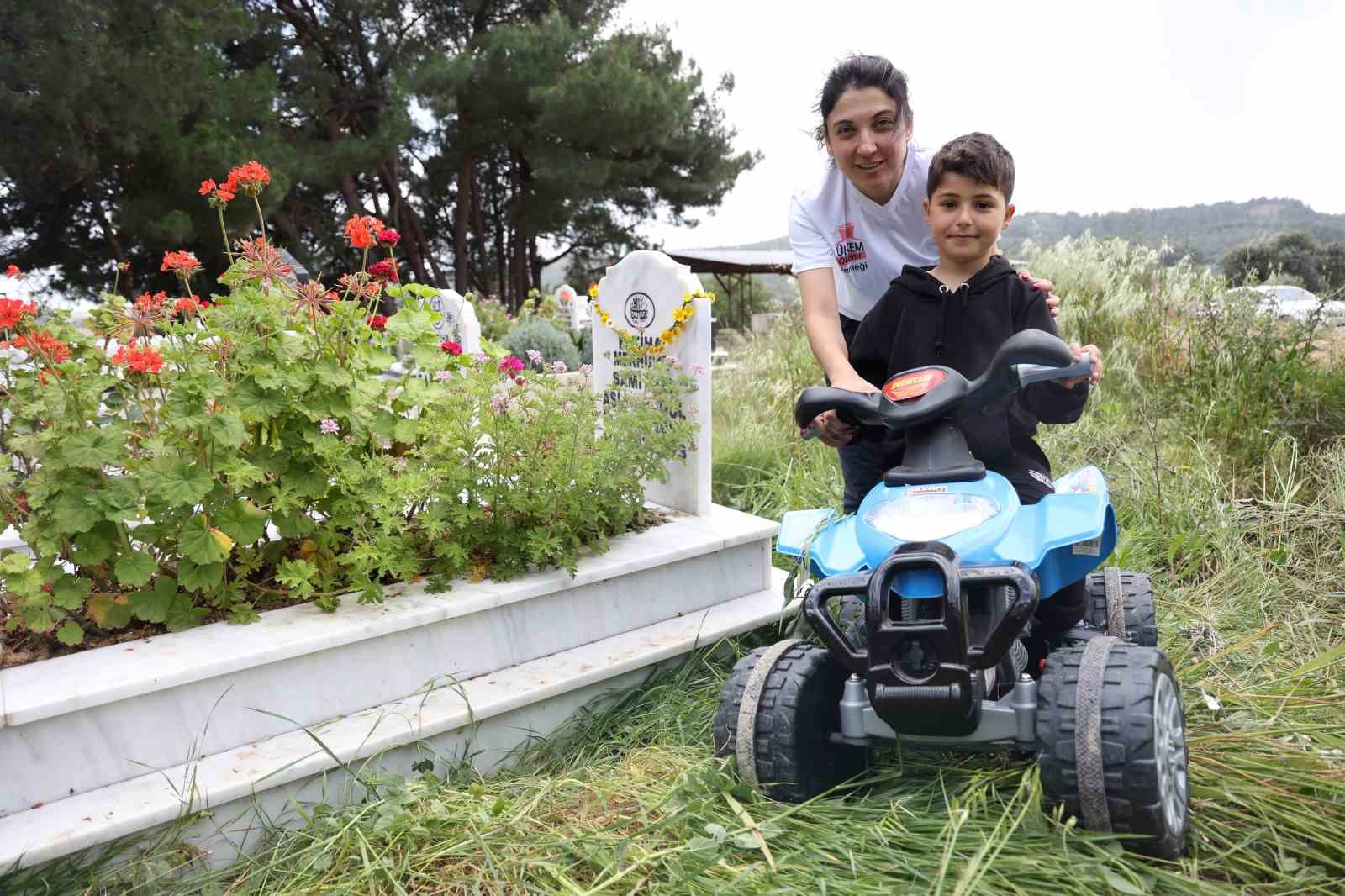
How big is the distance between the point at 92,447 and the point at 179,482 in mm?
219

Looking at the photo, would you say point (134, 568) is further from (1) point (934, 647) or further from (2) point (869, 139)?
(2) point (869, 139)

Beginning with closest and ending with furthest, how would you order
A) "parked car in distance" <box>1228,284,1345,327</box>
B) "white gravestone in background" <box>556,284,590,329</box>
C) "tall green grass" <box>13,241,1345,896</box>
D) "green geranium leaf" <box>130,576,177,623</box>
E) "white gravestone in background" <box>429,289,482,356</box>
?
"tall green grass" <box>13,241,1345,896</box> → "green geranium leaf" <box>130,576,177,623</box> → "parked car in distance" <box>1228,284,1345,327</box> → "white gravestone in background" <box>429,289,482,356</box> → "white gravestone in background" <box>556,284,590,329</box>

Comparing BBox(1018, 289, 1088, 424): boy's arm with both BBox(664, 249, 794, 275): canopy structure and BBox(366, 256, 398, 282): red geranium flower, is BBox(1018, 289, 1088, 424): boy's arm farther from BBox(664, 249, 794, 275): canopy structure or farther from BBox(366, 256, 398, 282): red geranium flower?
BBox(664, 249, 794, 275): canopy structure

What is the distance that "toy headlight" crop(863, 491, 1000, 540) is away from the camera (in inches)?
71.0

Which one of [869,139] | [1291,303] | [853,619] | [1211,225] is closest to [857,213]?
Result: [869,139]

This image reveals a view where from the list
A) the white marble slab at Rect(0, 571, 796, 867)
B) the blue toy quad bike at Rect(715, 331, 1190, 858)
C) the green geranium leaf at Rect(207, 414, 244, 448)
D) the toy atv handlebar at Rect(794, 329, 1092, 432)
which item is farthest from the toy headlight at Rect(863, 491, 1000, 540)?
the green geranium leaf at Rect(207, 414, 244, 448)

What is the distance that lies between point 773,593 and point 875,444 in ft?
3.56

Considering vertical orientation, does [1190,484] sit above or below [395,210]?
below

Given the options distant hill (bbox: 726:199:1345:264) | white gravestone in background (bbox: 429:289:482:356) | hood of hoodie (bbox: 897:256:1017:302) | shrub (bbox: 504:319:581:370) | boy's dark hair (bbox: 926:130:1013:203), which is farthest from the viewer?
shrub (bbox: 504:319:581:370)

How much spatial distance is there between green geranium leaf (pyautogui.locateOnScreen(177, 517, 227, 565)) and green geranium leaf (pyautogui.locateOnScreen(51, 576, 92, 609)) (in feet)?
0.82

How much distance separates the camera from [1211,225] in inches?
266

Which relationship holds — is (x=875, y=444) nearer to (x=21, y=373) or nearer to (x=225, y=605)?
(x=225, y=605)

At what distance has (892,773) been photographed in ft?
6.91

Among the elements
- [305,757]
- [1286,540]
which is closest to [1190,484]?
[1286,540]
